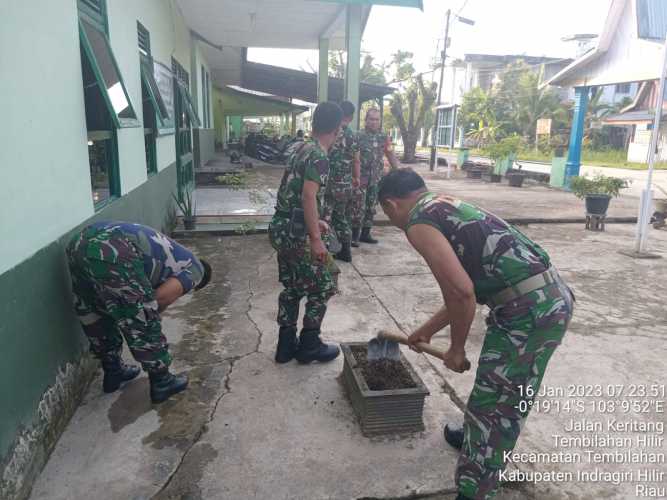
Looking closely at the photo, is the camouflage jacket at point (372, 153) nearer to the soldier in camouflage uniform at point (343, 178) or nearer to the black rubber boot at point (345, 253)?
the soldier in camouflage uniform at point (343, 178)

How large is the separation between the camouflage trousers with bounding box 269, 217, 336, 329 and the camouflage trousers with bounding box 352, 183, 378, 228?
2421 millimetres

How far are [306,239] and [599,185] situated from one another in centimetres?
613

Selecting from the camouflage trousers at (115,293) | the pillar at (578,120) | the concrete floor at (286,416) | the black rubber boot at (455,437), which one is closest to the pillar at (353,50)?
the concrete floor at (286,416)

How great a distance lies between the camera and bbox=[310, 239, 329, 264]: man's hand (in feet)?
9.13

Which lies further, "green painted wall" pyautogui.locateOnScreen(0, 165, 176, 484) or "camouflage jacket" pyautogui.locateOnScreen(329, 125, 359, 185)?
"camouflage jacket" pyautogui.locateOnScreen(329, 125, 359, 185)

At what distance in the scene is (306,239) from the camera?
284 centimetres

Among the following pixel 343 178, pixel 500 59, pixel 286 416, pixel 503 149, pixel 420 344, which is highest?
pixel 500 59

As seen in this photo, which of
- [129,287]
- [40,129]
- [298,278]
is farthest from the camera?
[298,278]

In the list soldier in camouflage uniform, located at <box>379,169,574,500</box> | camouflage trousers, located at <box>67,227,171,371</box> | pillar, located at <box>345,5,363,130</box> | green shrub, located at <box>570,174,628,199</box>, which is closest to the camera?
soldier in camouflage uniform, located at <box>379,169,574,500</box>

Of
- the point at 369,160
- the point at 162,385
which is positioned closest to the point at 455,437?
the point at 162,385

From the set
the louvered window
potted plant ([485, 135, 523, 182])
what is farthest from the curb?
potted plant ([485, 135, 523, 182])

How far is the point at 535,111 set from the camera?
2973cm

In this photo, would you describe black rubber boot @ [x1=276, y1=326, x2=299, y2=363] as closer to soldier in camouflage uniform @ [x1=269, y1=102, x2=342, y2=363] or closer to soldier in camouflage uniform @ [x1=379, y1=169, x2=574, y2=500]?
soldier in camouflage uniform @ [x1=269, y1=102, x2=342, y2=363]

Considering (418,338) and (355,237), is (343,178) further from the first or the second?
(418,338)
